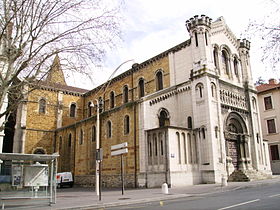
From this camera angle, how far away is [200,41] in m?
25.5

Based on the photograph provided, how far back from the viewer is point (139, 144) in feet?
80.2

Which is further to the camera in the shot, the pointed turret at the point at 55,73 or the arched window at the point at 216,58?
the arched window at the point at 216,58

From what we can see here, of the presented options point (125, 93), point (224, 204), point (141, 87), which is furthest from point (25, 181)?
point (125, 93)

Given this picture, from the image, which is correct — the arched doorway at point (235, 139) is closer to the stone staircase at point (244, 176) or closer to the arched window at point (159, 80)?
the stone staircase at point (244, 176)

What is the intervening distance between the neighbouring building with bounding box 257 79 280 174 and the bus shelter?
102 feet

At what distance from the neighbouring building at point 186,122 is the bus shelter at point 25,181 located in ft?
20.8

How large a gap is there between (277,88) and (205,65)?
1787 cm

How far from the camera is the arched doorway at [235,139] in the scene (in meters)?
25.3

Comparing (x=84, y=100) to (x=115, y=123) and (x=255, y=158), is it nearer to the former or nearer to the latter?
(x=115, y=123)

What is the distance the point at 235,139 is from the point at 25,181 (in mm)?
19729

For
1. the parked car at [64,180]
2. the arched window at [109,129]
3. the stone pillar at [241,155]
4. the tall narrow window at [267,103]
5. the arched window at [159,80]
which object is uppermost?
the arched window at [159,80]

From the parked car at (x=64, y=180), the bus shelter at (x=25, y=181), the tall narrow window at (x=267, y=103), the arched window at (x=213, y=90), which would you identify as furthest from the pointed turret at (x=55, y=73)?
the tall narrow window at (x=267, y=103)

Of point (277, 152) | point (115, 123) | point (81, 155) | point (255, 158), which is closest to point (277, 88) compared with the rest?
point (277, 152)

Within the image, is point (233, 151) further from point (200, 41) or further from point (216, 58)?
point (200, 41)
